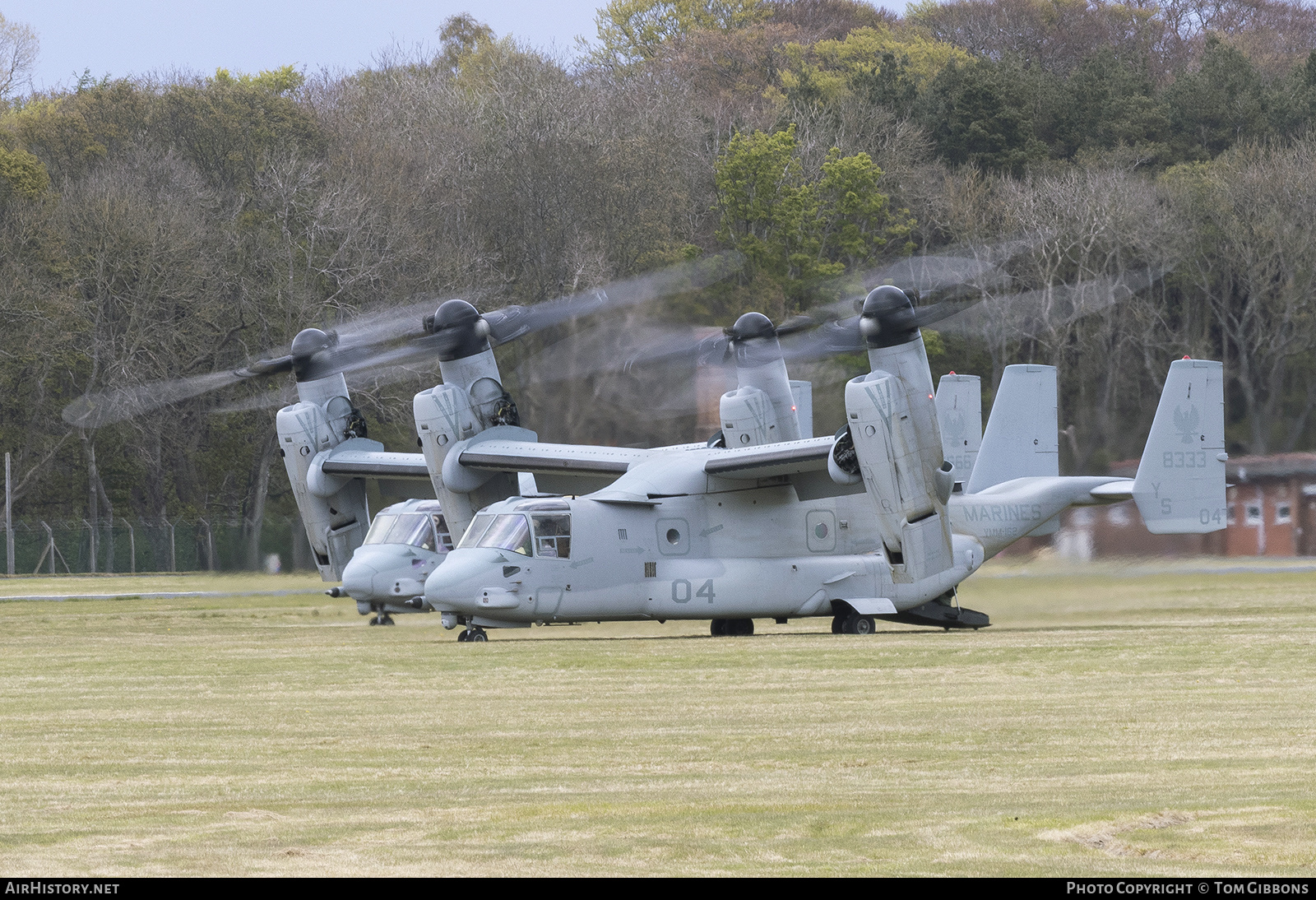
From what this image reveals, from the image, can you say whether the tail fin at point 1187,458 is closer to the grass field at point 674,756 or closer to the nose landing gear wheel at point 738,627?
the grass field at point 674,756

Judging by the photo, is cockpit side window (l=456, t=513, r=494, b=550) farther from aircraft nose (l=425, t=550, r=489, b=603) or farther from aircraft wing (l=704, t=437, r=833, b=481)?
aircraft wing (l=704, t=437, r=833, b=481)

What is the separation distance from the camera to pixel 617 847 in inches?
376

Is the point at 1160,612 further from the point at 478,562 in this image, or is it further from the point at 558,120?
the point at 558,120

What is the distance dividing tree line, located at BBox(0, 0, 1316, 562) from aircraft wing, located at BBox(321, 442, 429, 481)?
26.3 ft

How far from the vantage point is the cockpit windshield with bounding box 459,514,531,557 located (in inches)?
1083

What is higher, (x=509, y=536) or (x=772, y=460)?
(x=772, y=460)

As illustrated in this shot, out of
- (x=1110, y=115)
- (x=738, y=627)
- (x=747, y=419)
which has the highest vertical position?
(x=1110, y=115)

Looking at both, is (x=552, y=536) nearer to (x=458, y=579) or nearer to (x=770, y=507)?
(x=458, y=579)

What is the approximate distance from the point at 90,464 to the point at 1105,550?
39676 mm

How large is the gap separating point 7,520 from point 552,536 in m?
36.1

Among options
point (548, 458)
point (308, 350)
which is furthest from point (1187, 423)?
point (308, 350)

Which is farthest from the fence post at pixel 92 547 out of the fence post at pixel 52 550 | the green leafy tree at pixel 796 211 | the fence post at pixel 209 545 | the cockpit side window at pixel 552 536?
the cockpit side window at pixel 552 536

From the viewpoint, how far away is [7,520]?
58.2 m

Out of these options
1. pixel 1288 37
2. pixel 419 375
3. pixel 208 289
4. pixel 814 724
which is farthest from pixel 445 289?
pixel 1288 37
